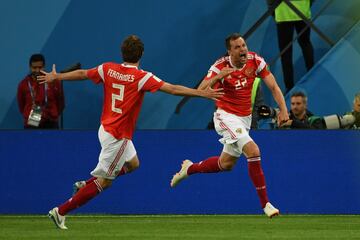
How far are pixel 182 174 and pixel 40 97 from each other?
305 centimetres

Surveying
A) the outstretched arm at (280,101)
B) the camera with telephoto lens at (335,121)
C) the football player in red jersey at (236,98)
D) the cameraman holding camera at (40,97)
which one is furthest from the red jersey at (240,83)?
the cameraman holding camera at (40,97)

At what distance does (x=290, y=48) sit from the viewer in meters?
15.8

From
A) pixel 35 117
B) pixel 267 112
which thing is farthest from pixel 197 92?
pixel 35 117

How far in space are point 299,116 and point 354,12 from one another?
2.36m

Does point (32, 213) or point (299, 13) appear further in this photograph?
point (299, 13)

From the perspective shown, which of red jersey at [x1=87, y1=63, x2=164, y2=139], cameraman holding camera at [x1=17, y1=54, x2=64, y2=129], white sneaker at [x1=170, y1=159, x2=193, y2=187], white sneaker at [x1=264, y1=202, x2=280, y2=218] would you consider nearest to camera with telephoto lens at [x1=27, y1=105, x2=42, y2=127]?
cameraman holding camera at [x1=17, y1=54, x2=64, y2=129]

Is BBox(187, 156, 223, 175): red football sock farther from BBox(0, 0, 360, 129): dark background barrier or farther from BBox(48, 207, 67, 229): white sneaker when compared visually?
BBox(0, 0, 360, 129): dark background barrier

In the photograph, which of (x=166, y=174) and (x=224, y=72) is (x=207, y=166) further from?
(x=224, y=72)

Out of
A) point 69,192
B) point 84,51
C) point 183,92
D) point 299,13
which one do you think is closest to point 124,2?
point 84,51

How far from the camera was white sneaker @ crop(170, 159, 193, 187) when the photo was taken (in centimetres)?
1297

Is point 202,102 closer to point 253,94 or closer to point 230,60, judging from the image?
point 253,94

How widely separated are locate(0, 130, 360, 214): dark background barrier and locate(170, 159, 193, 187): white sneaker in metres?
0.75

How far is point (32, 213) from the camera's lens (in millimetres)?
13781

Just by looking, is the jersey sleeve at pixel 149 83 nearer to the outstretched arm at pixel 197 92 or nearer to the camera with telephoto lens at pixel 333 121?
the outstretched arm at pixel 197 92
